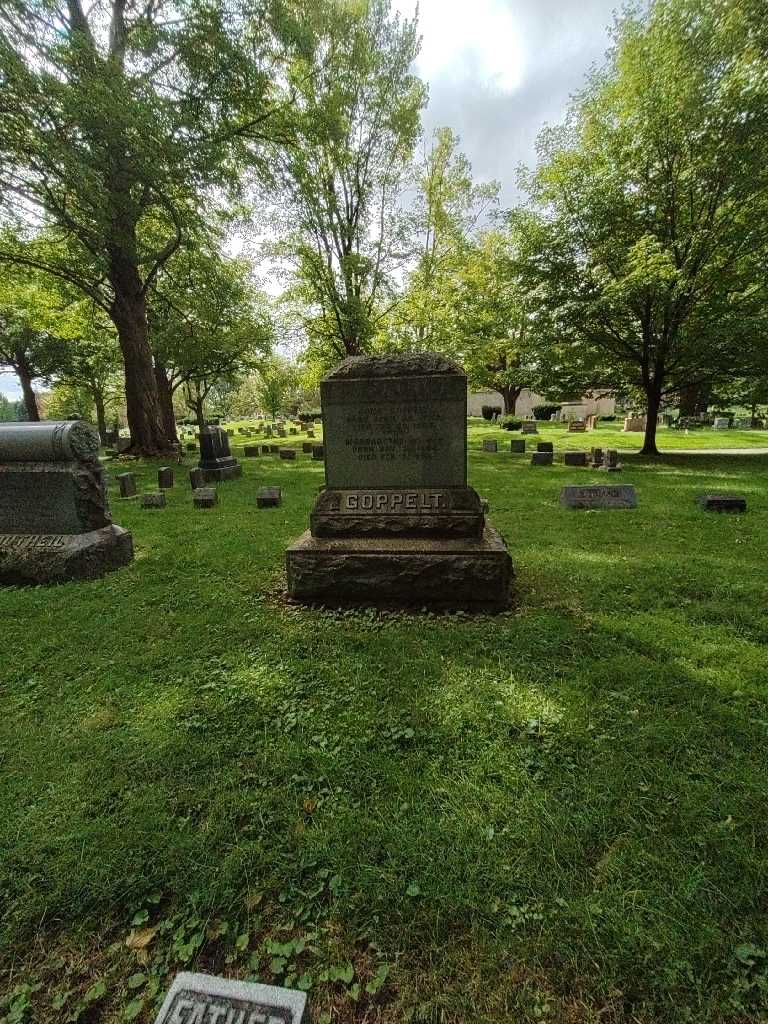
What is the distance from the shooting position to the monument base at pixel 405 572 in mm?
3930

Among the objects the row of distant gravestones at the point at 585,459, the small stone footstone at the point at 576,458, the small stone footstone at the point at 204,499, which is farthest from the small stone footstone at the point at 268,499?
the small stone footstone at the point at 576,458

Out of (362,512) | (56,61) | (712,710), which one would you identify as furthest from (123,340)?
(712,710)

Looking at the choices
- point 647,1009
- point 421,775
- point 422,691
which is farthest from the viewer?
point 422,691

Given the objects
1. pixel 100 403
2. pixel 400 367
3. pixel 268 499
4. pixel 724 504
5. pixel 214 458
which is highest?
pixel 100 403

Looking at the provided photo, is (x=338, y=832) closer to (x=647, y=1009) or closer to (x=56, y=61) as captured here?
(x=647, y=1009)

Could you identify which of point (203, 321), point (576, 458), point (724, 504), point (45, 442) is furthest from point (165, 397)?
point (724, 504)

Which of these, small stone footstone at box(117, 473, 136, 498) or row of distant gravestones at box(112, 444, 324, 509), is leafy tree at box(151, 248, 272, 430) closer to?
row of distant gravestones at box(112, 444, 324, 509)

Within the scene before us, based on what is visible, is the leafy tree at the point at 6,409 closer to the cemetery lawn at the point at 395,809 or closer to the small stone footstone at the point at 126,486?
the small stone footstone at the point at 126,486

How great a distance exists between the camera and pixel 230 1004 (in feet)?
4.13

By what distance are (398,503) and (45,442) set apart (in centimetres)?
399

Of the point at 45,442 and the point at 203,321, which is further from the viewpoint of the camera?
the point at 203,321

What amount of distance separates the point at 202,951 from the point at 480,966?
0.97 meters

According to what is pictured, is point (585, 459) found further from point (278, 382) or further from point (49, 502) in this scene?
point (278, 382)

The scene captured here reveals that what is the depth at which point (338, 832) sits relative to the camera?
192 centimetres
